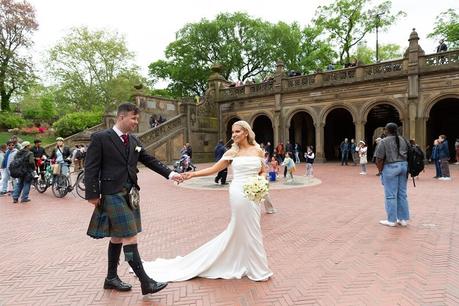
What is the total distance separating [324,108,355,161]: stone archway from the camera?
29.2 metres

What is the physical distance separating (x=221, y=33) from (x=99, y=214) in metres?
42.2

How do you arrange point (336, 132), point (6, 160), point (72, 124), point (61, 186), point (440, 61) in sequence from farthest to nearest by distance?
point (72, 124), point (336, 132), point (440, 61), point (6, 160), point (61, 186)

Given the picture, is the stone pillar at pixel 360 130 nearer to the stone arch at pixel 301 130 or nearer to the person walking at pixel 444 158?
the stone arch at pixel 301 130

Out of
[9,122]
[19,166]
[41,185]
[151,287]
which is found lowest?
[151,287]

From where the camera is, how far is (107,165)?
11.3 feet

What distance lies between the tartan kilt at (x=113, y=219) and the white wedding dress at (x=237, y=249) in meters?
0.90

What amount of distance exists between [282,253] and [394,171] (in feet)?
9.70

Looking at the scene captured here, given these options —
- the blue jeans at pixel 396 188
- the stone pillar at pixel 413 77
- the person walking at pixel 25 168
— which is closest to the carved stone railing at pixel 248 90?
the stone pillar at pixel 413 77

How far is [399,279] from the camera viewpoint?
3848 mm

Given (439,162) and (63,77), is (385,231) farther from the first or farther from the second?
(63,77)

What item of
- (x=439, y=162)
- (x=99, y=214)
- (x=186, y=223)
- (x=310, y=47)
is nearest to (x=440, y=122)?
(x=439, y=162)

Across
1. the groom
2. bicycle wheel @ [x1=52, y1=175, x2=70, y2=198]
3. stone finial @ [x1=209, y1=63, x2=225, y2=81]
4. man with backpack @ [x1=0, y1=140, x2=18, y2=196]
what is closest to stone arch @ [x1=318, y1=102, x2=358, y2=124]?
stone finial @ [x1=209, y1=63, x2=225, y2=81]

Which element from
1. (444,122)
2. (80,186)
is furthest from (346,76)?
(80,186)

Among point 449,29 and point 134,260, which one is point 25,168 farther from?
point 449,29
